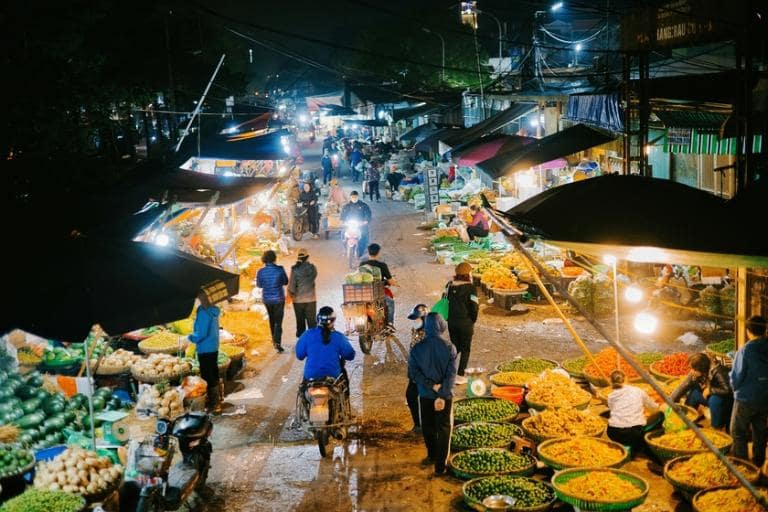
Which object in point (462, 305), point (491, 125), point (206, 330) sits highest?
point (491, 125)

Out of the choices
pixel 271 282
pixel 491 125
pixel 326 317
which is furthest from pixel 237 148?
pixel 326 317

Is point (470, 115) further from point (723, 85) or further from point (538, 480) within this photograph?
point (538, 480)

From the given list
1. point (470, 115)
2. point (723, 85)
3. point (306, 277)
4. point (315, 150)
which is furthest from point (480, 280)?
point (315, 150)

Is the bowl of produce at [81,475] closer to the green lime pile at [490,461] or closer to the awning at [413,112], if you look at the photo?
the green lime pile at [490,461]

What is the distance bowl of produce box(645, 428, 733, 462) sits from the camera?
8664 millimetres

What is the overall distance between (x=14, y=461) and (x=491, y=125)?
61.7 ft

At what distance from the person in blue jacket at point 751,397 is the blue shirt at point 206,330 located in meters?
6.89

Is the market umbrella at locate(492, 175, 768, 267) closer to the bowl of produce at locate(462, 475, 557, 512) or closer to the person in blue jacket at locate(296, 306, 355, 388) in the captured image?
the bowl of produce at locate(462, 475, 557, 512)

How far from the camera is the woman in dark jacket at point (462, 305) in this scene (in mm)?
12195

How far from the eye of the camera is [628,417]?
9.18 m

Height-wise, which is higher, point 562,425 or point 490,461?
point 562,425

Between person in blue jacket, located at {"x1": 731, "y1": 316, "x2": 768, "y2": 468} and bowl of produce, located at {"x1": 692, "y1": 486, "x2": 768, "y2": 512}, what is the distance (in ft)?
3.61

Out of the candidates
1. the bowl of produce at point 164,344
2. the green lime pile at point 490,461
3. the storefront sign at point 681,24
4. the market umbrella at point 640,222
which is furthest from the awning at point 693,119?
the bowl of produce at point 164,344

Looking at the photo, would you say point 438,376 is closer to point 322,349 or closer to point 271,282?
point 322,349
